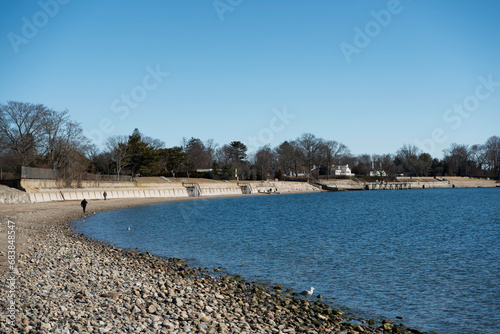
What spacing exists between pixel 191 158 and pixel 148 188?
58105 millimetres

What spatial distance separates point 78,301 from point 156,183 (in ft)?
239

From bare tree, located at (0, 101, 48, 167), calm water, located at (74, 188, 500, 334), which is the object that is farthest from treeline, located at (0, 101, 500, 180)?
calm water, located at (74, 188, 500, 334)

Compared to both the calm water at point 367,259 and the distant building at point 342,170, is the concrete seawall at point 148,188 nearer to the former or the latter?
the calm water at point 367,259

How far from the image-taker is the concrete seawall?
5000cm

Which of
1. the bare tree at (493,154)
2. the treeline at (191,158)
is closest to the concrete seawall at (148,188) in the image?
the treeline at (191,158)

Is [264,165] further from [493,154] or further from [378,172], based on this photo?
[493,154]

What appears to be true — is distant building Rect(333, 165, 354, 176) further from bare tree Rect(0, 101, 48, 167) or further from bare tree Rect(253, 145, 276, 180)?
bare tree Rect(0, 101, 48, 167)

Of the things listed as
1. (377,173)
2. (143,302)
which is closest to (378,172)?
(377,173)

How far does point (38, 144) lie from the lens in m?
64.6

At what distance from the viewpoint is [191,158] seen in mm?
135250

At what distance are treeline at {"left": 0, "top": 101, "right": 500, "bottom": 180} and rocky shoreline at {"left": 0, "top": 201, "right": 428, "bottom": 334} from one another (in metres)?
45.6

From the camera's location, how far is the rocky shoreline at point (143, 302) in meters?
8.73

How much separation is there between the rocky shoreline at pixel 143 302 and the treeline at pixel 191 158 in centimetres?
4561

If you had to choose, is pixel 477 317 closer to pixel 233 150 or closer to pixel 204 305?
pixel 204 305
